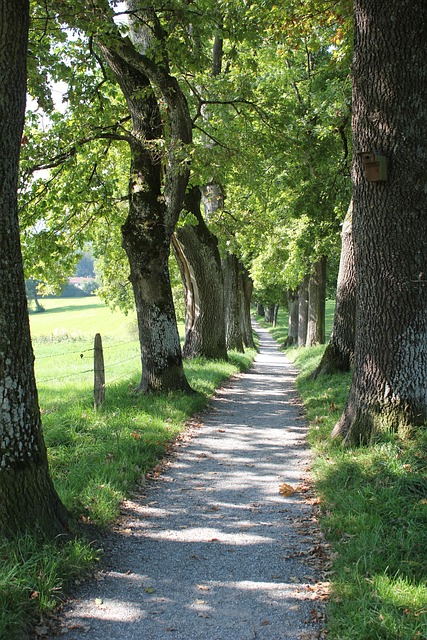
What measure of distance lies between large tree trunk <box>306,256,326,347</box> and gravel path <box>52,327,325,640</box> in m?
16.0

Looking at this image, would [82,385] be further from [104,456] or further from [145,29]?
[145,29]

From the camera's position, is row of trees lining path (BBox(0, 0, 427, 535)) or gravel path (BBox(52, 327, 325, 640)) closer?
gravel path (BBox(52, 327, 325, 640))

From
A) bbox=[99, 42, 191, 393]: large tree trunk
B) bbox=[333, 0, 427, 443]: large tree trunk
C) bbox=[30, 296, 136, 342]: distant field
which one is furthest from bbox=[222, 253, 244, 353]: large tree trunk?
bbox=[30, 296, 136, 342]: distant field

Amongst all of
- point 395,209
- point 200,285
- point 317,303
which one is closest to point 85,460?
point 395,209

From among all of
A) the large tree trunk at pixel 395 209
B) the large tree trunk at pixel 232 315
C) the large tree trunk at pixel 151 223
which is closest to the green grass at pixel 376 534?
the large tree trunk at pixel 395 209

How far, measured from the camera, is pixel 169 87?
37.1 feet

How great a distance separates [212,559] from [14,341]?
247cm

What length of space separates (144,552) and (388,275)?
4.08 m

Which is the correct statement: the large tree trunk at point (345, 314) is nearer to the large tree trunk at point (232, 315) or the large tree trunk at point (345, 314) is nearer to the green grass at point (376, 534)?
the green grass at point (376, 534)

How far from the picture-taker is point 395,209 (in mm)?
6922

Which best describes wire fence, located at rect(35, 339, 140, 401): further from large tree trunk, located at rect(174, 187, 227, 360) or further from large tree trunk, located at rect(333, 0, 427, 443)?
large tree trunk, located at rect(333, 0, 427, 443)

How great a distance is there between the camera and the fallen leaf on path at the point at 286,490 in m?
6.82

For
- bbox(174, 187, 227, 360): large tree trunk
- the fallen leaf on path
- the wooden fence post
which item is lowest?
the fallen leaf on path

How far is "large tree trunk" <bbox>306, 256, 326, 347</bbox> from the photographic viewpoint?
2419 cm
